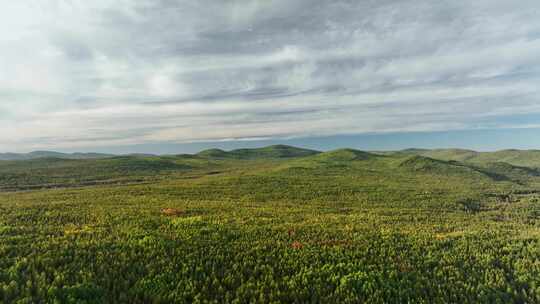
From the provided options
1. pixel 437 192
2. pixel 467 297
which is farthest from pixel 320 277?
pixel 437 192

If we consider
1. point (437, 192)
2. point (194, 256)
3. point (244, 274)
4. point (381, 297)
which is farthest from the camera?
point (437, 192)

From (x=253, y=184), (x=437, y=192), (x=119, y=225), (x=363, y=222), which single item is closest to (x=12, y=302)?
(x=119, y=225)

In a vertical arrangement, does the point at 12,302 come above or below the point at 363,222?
above

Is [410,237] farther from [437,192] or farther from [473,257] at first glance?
[437,192]

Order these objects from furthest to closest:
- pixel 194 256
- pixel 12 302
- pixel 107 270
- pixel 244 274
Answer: pixel 194 256, pixel 244 274, pixel 107 270, pixel 12 302

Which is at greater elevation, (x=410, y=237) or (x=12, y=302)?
(x=12, y=302)

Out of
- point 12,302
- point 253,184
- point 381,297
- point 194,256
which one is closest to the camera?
point 12,302

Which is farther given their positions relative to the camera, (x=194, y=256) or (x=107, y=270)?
(x=194, y=256)

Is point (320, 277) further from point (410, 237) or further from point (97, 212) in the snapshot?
point (97, 212)

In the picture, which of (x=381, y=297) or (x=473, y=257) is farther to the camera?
(x=473, y=257)
